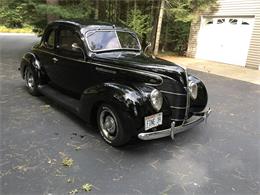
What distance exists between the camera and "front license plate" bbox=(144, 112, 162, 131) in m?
3.42

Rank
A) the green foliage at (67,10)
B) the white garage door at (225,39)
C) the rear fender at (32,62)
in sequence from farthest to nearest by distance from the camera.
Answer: the white garage door at (225,39) → the green foliage at (67,10) → the rear fender at (32,62)

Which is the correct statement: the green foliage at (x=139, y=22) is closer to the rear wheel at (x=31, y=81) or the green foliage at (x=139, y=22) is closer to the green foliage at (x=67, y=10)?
the green foliage at (x=67, y=10)

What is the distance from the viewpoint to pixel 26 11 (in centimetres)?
1245

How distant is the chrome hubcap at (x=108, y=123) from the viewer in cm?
375

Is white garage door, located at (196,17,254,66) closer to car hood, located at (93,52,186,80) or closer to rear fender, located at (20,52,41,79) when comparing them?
car hood, located at (93,52,186,80)

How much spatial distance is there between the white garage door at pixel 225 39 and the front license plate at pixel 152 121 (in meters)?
9.84

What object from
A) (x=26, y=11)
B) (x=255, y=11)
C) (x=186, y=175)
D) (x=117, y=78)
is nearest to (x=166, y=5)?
(x=255, y=11)

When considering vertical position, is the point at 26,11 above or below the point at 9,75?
above

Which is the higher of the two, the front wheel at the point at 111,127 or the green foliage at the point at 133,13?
the green foliage at the point at 133,13

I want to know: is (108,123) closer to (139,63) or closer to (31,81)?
(139,63)

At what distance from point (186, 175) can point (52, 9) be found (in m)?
9.09

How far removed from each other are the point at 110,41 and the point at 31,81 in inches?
93.1

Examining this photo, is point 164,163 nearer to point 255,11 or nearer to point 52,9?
point 52,9

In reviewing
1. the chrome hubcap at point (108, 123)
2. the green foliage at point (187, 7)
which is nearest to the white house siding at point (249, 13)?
the green foliage at point (187, 7)
